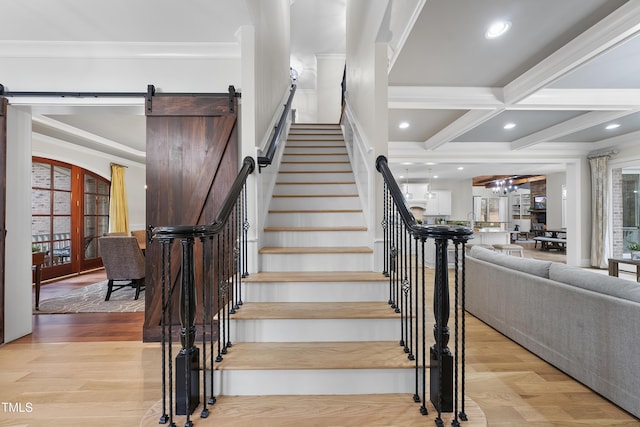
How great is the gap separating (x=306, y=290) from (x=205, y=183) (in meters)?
1.42

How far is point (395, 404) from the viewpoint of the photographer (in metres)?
1.64

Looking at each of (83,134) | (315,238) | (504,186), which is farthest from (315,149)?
(504,186)

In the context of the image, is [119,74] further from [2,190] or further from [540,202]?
[540,202]

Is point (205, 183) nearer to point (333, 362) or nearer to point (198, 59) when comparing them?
point (198, 59)

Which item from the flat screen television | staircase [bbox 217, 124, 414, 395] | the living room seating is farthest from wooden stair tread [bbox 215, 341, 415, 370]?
the flat screen television

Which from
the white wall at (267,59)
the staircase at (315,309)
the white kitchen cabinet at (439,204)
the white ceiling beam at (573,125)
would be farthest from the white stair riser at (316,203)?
→ the white kitchen cabinet at (439,204)

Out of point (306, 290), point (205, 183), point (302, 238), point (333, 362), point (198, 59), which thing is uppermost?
point (198, 59)

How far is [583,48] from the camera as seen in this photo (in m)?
2.84

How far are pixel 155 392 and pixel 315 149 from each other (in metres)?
3.55

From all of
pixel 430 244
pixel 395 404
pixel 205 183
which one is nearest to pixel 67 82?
pixel 205 183

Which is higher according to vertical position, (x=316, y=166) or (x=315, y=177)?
(x=316, y=166)

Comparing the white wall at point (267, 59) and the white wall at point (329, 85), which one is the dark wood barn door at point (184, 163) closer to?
the white wall at point (267, 59)

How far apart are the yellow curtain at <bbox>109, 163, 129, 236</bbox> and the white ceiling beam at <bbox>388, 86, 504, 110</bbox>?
21.7ft

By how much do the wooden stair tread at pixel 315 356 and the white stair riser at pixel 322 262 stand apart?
74 cm
